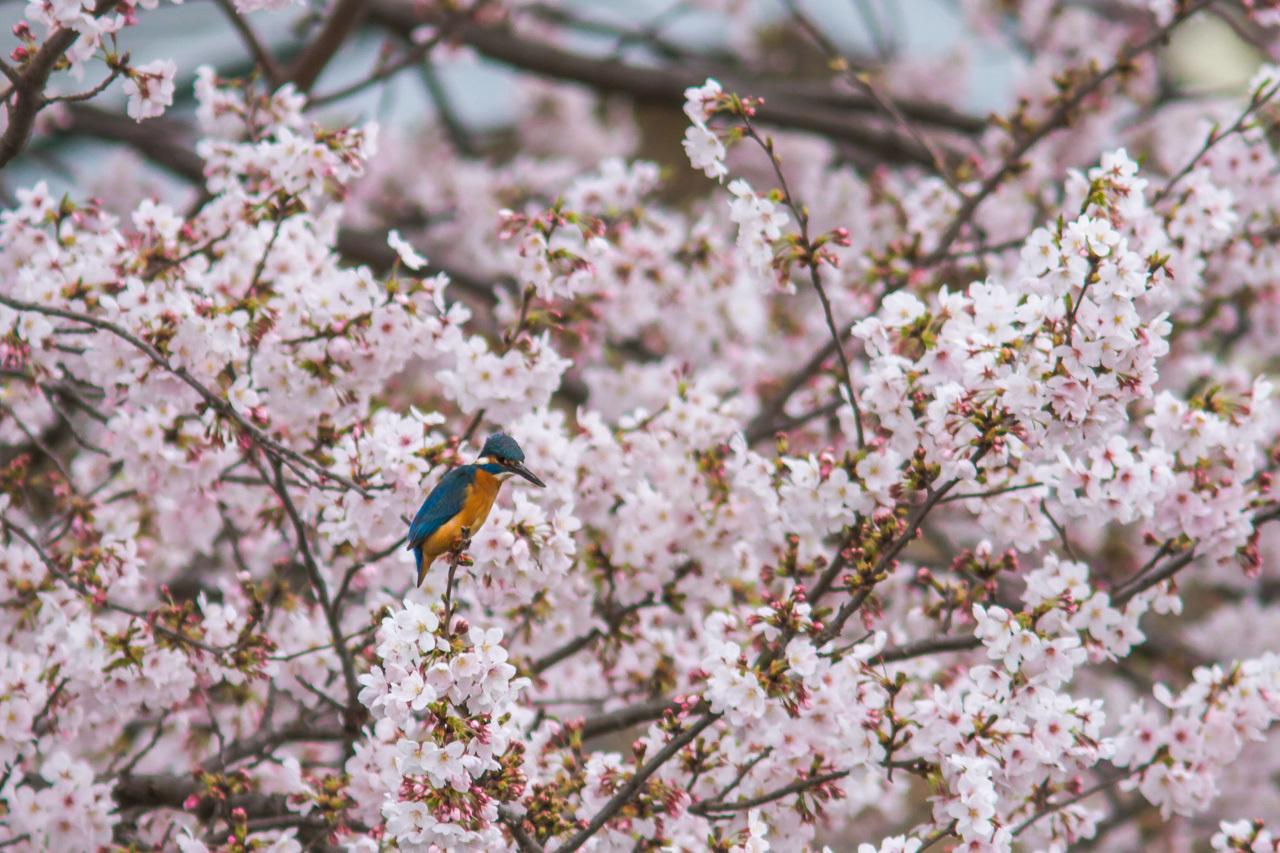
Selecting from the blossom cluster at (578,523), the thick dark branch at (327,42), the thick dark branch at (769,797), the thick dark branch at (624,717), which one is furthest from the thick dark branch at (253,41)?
the thick dark branch at (769,797)

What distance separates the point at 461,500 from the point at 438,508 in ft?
0.25

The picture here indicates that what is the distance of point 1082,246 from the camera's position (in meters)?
3.04

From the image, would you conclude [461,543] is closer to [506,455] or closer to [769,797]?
[506,455]

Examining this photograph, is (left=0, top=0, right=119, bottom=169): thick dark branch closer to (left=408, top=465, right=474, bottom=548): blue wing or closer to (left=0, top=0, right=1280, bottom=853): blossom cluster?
(left=0, top=0, right=1280, bottom=853): blossom cluster

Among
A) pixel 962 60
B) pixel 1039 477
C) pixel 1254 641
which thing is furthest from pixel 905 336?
pixel 962 60

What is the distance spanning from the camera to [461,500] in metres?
3.34

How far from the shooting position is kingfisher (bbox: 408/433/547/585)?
3.31 meters

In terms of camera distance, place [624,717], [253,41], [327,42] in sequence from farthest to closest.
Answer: [327,42] → [253,41] → [624,717]

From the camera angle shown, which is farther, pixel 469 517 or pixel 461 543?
pixel 469 517

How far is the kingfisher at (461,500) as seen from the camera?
3.31m

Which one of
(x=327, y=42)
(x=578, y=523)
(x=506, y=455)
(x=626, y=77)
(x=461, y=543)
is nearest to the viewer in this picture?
(x=461, y=543)

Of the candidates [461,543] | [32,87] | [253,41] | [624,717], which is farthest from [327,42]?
[624,717]

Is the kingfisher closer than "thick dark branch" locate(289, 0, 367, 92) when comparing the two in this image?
Yes

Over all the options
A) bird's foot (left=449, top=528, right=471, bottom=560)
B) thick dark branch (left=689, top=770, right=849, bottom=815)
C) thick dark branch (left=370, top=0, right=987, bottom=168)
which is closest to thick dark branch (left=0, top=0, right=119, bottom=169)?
bird's foot (left=449, top=528, right=471, bottom=560)
